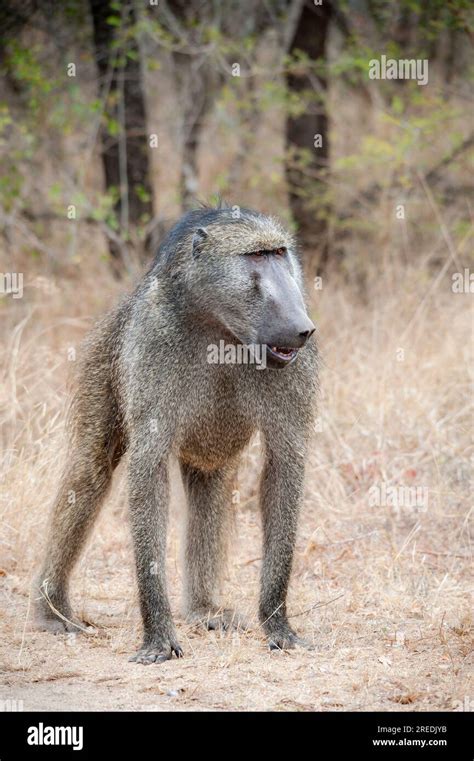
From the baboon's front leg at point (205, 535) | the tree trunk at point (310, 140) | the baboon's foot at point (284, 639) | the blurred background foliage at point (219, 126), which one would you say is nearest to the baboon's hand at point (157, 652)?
the baboon's foot at point (284, 639)

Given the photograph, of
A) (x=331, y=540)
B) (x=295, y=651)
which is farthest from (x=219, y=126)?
(x=295, y=651)

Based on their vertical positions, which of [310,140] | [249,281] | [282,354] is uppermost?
[310,140]

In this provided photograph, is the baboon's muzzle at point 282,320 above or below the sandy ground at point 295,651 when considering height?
above

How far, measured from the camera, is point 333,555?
18.9 feet

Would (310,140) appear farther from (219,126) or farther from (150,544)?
(150,544)

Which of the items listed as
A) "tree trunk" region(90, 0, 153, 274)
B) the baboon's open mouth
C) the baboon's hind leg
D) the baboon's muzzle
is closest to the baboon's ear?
the baboon's muzzle

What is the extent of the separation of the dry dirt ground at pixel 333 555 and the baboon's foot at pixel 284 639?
53 mm

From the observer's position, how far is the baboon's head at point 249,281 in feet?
13.1

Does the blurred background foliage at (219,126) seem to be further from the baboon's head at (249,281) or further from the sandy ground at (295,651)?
the baboon's head at (249,281)

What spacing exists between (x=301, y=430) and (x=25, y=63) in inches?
233

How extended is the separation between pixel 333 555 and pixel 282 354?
2030 mm

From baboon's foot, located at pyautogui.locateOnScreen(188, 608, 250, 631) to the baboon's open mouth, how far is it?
4.20ft

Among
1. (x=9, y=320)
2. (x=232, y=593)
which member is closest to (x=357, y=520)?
(x=232, y=593)

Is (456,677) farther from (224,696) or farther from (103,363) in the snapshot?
(103,363)
